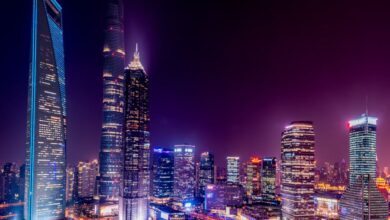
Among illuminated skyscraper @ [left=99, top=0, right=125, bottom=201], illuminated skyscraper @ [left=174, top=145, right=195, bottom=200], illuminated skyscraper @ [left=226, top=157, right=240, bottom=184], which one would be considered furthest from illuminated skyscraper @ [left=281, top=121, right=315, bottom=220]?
illuminated skyscraper @ [left=226, top=157, right=240, bottom=184]

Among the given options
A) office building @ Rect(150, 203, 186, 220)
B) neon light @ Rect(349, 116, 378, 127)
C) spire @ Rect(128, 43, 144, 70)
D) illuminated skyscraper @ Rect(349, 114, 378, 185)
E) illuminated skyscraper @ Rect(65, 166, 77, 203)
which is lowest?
office building @ Rect(150, 203, 186, 220)

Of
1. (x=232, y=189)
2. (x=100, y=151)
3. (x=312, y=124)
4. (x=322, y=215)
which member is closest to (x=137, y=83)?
(x=100, y=151)

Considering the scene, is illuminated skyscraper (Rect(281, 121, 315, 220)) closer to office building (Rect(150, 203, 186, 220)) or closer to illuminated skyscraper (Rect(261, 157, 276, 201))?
office building (Rect(150, 203, 186, 220))

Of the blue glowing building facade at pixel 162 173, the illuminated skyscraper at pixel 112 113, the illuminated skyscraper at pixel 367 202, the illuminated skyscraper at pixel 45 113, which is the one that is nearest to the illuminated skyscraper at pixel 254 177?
the blue glowing building facade at pixel 162 173

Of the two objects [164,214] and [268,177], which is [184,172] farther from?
[164,214]

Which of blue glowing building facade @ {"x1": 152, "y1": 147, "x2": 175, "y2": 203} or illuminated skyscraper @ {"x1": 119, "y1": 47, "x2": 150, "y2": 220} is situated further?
blue glowing building facade @ {"x1": 152, "y1": 147, "x2": 175, "y2": 203}
